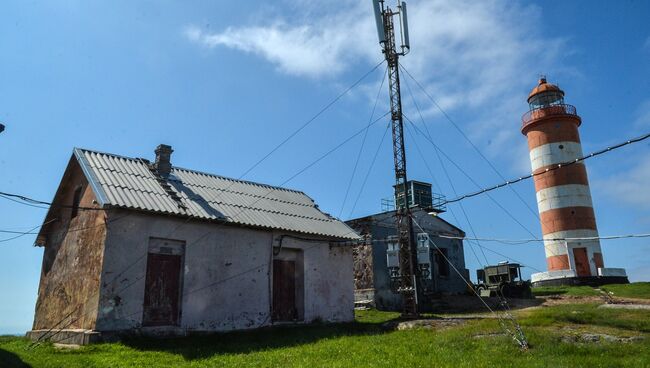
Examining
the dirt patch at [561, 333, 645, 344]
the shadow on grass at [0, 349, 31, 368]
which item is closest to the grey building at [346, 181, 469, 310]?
the dirt patch at [561, 333, 645, 344]

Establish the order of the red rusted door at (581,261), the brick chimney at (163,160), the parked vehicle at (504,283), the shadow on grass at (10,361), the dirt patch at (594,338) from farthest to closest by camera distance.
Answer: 1. the red rusted door at (581,261)
2. the parked vehicle at (504,283)
3. the brick chimney at (163,160)
4. the dirt patch at (594,338)
5. the shadow on grass at (10,361)

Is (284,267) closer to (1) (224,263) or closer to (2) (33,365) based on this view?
(1) (224,263)

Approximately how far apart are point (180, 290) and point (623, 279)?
3050 centimetres

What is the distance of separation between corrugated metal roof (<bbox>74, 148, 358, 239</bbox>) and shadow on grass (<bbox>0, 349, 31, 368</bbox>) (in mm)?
4555

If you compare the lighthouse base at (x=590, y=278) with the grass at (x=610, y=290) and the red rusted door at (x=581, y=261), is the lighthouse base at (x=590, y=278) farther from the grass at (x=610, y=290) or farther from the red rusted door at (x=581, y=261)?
the grass at (x=610, y=290)

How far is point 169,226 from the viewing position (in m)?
15.1

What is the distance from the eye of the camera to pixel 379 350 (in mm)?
11703

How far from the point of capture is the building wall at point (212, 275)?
13.7 m

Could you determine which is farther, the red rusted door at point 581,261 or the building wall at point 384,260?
the red rusted door at point 581,261

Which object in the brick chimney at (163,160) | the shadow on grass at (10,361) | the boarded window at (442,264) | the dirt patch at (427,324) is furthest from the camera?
the boarded window at (442,264)

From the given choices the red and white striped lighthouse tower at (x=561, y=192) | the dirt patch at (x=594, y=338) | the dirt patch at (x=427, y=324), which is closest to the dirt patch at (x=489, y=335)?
the dirt patch at (x=594, y=338)

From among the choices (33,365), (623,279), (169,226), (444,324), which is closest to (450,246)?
(623,279)

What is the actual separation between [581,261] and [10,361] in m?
33.2

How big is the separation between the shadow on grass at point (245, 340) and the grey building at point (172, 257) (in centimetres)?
71
